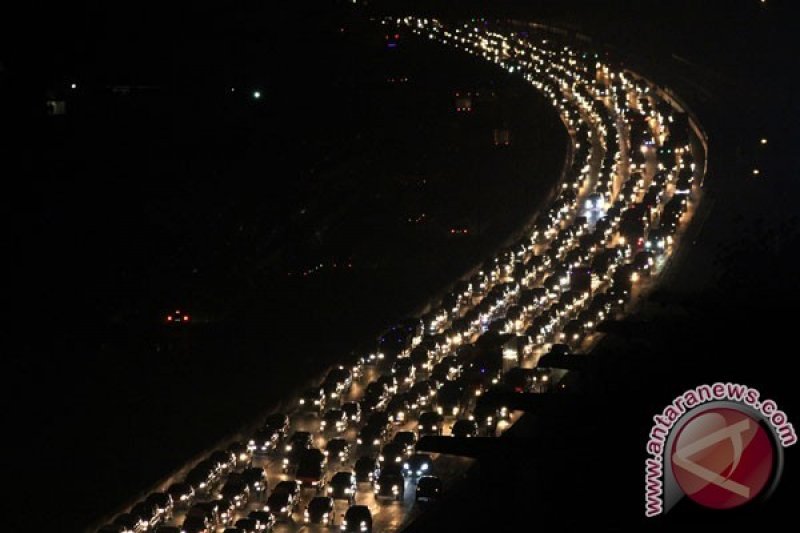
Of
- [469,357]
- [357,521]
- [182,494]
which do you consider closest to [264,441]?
[182,494]

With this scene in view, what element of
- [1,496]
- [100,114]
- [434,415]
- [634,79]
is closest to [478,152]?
[634,79]

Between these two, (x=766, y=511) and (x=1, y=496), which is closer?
(x=766, y=511)

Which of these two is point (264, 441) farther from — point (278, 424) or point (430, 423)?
point (430, 423)

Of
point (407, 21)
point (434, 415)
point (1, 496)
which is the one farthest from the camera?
point (407, 21)

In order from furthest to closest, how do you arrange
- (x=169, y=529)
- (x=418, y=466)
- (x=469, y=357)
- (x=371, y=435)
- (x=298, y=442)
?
(x=469, y=357), (x=371, y=435), (x=298, y=442), (x=418, y=466), (x=169, y=529)

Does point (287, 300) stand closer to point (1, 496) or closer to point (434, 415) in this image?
point (434, 415)

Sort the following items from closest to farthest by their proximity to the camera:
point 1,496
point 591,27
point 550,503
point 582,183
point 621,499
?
point 621,499, point 550,503, point 1,496, point 582,183, point 591,27

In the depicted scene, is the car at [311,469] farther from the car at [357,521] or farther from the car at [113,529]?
the car at [113,529]

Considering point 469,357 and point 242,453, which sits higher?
point 469,357
